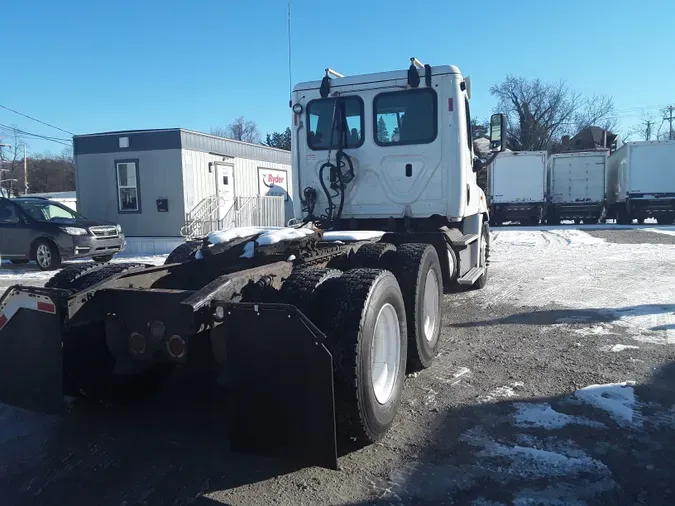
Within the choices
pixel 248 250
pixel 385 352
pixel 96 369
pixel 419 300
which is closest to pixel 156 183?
pixel 248 250

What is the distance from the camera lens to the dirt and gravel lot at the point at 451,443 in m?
3.13

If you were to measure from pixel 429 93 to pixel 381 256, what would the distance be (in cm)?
252

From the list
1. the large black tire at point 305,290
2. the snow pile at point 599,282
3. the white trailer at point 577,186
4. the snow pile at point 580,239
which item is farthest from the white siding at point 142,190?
the white trailer at point 577,186

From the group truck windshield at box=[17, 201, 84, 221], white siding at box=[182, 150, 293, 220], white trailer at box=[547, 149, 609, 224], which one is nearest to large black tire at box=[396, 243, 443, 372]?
white siding at box=[182, 150, 293, 220]

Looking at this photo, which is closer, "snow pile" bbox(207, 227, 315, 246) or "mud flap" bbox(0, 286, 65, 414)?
"mud flap" bbox(0, 286, 65, 414)

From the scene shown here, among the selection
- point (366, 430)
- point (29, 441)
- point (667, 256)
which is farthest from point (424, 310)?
point (667, 256)

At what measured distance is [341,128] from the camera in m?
7.13

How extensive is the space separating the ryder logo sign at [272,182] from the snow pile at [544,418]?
18.5m

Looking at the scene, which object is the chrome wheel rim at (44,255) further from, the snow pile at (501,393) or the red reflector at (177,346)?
the snow pile at (501,393)

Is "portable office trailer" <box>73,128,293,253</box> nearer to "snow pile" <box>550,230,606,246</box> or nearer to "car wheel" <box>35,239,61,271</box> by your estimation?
"car wheel" <box>35,239,61,271</box>

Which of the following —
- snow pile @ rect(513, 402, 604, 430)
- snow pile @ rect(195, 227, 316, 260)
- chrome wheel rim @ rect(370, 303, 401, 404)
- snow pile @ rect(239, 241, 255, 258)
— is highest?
snow pile @ rect(195, 227, 316, 260)

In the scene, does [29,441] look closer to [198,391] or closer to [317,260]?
[198,391]

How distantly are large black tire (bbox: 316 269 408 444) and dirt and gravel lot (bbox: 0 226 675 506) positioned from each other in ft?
0.81

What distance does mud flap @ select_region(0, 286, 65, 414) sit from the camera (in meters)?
3.42
